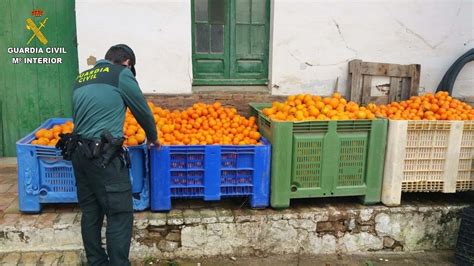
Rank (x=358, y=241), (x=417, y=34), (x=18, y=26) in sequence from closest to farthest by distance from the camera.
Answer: (x=358, y=241) → (x=18, y=26) → (x=417, y=34)

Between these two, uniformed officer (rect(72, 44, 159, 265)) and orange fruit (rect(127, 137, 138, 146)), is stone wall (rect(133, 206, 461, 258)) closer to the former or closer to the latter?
uniformed officer (rect(72, 44, 159, 265))

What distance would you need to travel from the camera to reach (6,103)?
544 centimetres

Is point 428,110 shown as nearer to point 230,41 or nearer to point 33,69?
point 230,41

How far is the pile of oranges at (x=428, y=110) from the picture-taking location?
4494 millimetres

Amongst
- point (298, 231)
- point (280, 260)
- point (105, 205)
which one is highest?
point (105, 205)

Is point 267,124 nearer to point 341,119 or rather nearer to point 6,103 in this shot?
point 341,119

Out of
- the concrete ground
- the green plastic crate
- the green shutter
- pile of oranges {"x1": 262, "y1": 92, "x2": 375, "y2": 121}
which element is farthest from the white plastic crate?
→ the green shutter

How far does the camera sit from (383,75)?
5633 mm

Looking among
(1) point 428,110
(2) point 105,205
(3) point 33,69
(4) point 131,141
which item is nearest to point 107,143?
(2) point 105,205

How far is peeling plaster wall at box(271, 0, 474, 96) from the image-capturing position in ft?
17.9

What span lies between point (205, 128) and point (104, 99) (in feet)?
4.68

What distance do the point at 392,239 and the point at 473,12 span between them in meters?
3.45

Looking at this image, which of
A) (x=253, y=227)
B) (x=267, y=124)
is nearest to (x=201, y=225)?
(x=253, y=227)

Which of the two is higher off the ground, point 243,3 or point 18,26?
point 243,3
